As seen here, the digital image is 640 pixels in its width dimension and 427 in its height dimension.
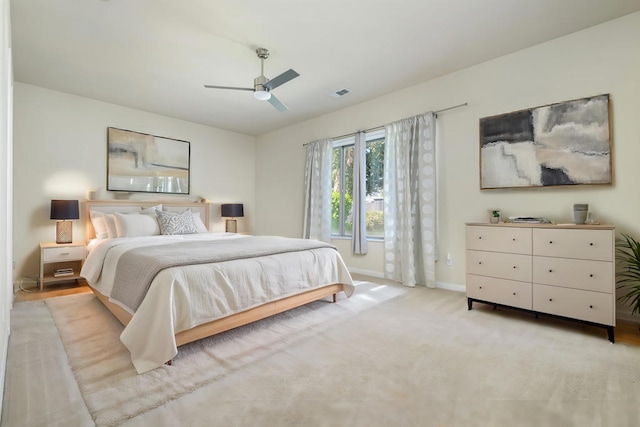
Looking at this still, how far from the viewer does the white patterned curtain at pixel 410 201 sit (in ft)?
12.3

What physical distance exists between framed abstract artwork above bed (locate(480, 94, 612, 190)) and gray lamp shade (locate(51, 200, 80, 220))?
505cm

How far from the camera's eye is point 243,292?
2.39 m

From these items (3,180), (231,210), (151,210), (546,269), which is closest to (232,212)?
(231,210)

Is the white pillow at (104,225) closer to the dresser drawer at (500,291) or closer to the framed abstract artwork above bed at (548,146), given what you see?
the dresser drawer at (500,291)

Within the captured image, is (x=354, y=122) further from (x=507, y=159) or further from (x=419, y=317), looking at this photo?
(x=419, y=317)

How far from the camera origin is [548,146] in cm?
293

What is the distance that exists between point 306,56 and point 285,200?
3001 millimetres

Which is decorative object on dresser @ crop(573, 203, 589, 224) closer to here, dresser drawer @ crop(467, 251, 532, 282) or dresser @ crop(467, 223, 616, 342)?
dresser @ crop(467, 223, 616, 342)

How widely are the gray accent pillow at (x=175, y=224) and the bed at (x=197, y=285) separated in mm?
947

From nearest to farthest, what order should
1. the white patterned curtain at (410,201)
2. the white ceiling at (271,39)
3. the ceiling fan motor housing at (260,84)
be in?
the white ceiling at (271,39) < the ceiling fan motor housing at (260,84) < the white patterned curtain at (410,201)

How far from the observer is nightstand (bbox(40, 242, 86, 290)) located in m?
3.66

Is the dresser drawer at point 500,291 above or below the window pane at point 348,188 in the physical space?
below

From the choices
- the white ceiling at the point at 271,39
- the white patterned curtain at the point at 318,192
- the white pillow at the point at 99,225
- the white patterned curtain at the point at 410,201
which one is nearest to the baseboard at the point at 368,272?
the white patterned curtain at the point at 410,201

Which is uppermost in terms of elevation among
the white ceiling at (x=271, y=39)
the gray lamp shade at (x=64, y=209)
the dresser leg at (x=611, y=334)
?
the white ceiling at (x=271, y=39)
